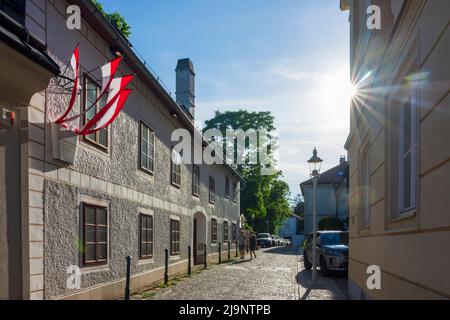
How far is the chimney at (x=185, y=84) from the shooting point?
20.7 m

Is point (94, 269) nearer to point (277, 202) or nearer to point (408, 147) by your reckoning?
point (408, 147)

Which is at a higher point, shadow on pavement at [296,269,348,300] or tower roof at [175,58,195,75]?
tower roof at [175,58,195,75]

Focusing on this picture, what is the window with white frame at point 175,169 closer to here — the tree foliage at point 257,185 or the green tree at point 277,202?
the tree foliage at point 257,185

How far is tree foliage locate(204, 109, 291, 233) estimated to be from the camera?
40312 millimetres

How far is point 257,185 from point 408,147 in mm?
Answer: 36205

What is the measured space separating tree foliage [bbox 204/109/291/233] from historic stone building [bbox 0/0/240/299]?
25741 millimetres

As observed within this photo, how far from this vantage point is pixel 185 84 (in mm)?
20781

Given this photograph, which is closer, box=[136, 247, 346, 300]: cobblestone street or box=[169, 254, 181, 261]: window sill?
box=[136, 247, 346, 300]: cobblestone street

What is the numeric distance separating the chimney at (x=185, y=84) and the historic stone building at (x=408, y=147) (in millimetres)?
13915

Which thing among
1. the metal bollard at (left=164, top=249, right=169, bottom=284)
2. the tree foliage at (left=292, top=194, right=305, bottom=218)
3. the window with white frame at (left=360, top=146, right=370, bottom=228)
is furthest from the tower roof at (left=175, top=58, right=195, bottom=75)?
the tree foliage at (left=292, top=194, right=305, bottom=218)

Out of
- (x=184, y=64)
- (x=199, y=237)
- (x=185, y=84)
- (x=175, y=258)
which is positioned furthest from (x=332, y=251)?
(x=184, y=64)

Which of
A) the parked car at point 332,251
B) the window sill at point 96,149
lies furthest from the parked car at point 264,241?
the window sill at point 96,149

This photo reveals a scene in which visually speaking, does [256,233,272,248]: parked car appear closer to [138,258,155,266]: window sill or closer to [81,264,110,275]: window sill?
[138,258,155,266]: window sill

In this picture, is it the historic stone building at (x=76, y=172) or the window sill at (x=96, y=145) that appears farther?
the window sill at (x=96, y=145)
